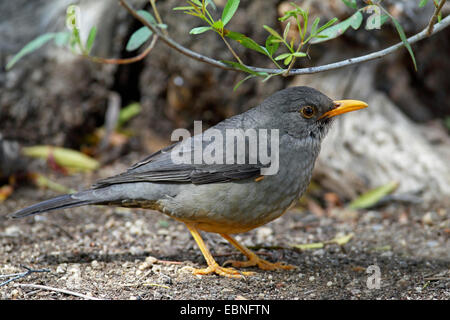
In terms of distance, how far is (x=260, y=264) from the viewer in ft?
15.9

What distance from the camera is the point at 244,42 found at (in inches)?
142

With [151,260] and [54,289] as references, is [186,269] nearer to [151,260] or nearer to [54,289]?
[151,260]

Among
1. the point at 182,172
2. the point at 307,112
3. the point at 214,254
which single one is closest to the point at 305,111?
the point at 307,112

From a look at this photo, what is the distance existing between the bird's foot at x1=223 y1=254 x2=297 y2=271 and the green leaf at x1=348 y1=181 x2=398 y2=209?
2.26 meters

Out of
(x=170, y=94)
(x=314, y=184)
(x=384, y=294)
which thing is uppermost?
(x=170, y=94)

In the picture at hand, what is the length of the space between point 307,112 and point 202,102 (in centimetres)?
339

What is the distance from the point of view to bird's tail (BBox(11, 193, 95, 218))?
183 inches

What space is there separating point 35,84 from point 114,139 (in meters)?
1.52

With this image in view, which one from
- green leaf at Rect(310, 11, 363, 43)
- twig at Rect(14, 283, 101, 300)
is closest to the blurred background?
twig at Rect(14, 283, 101, 300)

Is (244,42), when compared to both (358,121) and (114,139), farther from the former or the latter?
(114,139)

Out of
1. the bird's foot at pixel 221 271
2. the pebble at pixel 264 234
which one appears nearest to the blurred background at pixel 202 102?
the pebble at pixel 264 234

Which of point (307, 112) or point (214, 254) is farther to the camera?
point (214, 254)

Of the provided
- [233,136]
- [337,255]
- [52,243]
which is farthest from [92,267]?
[337,255]

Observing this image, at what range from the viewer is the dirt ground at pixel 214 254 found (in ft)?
13.4
